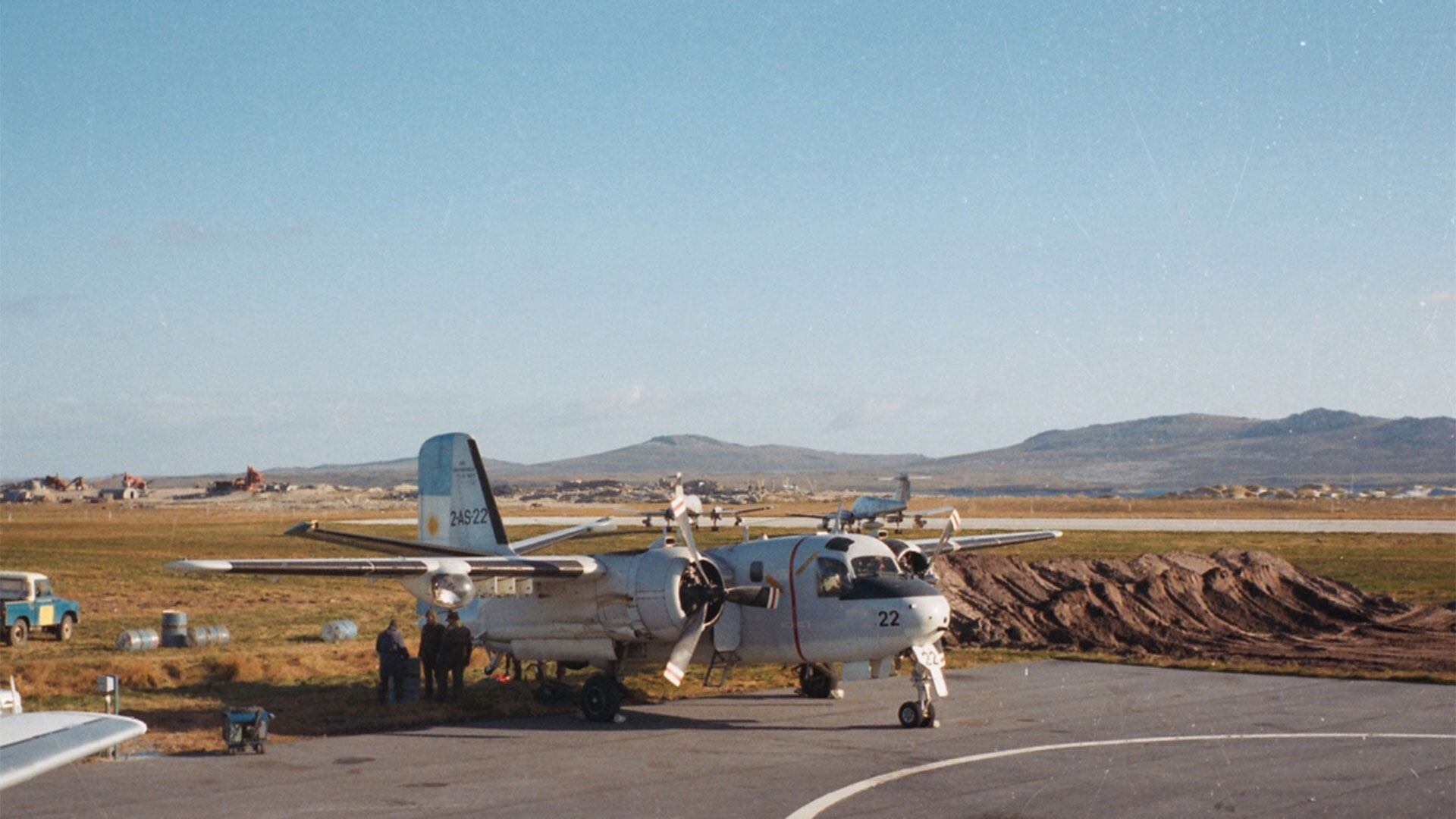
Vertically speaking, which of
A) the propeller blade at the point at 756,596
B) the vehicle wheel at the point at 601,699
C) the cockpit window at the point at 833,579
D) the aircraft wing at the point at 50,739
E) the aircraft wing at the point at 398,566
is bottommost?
the vehicle wheel at the point at 601,699

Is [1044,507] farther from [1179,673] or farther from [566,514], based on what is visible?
[1179,673]

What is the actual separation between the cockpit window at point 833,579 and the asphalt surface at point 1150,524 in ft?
200

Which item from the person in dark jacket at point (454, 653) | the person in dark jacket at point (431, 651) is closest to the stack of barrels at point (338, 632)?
the person in dark jacket at point (431, 651)

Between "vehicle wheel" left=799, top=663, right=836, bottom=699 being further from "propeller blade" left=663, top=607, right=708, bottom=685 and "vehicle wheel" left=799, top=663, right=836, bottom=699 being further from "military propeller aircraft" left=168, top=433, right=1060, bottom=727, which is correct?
"propeller blade" left=663, top=607, right=708, bottom=685

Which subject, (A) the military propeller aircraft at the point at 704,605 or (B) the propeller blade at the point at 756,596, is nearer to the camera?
(A) the military propeller aircraft at the point at 704,605

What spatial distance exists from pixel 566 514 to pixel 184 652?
285ft

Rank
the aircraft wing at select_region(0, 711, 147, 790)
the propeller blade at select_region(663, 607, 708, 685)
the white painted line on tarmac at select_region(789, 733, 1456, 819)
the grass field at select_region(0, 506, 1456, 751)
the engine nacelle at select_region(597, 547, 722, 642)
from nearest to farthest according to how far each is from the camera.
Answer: the aircraft wing at select_region(0, 711, 147, 790) < the white painted line on tarmac at select_region(789, 733, 1456, 819) < the engine nacelle at select_region(597, 547, 722, 642) < the propeller blade at select_region(663, 607, 708, 685) < the grass field at select_region(0, 506, 1456, 751)

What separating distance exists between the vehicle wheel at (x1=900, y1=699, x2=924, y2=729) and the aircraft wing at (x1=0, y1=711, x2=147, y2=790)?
17.2 m

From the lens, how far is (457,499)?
28.5 m

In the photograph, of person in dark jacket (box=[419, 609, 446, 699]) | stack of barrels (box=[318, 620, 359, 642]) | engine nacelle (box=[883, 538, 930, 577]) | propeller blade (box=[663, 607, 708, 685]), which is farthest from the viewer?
stack of barrels (box=[318, 620, 359, 642])

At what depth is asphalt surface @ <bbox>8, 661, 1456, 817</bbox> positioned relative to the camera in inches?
641

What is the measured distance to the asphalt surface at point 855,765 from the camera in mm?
16281

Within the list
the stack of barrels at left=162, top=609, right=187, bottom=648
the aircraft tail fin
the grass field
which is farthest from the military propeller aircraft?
the stack of barrels at left=162, top=609, right=187, bottom=648

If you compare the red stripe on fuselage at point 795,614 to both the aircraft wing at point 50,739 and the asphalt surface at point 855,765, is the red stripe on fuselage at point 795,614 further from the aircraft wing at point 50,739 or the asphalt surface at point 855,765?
the aircraft wing at point 50,739
